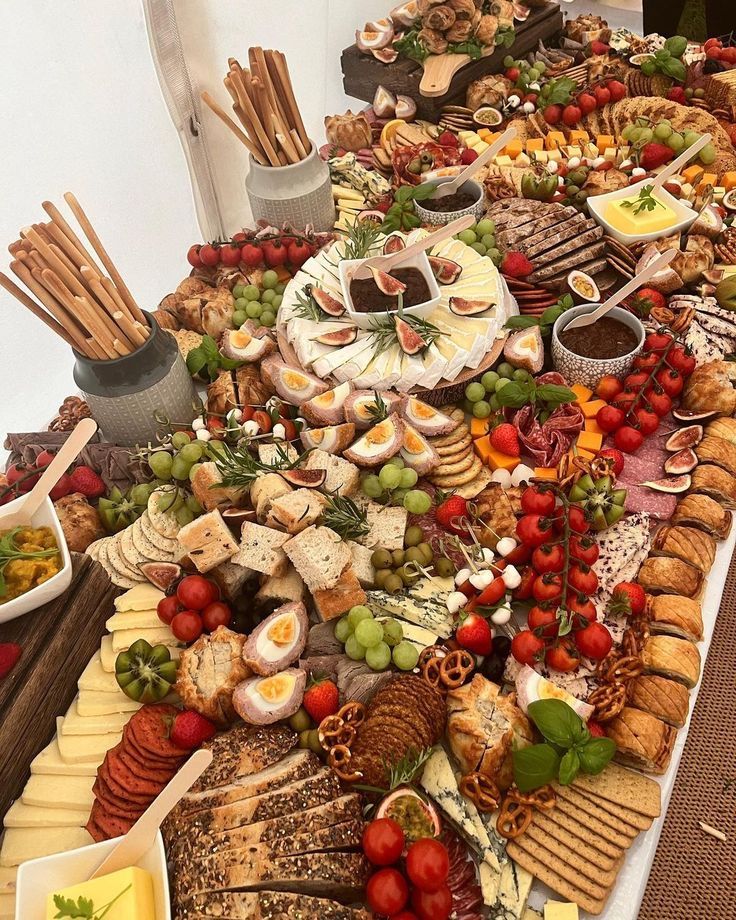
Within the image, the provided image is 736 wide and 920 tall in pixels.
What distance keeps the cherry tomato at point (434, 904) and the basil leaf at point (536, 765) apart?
35 centimetres

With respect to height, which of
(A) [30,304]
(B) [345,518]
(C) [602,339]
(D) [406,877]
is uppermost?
(A) [30,304]

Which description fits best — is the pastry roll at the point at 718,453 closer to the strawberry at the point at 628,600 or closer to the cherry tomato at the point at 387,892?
the strawberry at the point at 628,600

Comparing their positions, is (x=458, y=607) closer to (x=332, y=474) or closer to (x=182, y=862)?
(x=332, y=474)

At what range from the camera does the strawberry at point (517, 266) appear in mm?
3248

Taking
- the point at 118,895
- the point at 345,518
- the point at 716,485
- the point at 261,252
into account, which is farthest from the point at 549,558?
the point at 261,252

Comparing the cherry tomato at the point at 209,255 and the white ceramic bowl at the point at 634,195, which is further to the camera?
the cherry tomato at the point at 209,255

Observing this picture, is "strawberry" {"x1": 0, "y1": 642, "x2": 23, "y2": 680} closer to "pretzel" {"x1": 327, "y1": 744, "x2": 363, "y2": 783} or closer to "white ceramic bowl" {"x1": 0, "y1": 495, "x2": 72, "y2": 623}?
"white ceramic bowl" {"x1": 0, "y1": 495, "x2": 72, "y2": 623}

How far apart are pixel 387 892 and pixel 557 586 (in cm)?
99

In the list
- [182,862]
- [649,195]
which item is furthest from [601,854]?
[649,195]

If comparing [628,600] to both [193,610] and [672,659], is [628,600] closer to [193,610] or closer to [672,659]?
[672,659]

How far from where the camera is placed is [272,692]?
6.82 feet

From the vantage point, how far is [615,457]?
2660 millimetres

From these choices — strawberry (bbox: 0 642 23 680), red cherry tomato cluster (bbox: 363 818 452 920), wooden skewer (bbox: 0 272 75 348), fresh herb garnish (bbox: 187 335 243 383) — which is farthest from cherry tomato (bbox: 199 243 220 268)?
red cherry tomato cluster (bbox: 363 818 452 920)

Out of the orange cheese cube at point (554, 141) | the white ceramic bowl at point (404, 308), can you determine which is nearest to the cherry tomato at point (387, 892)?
the white ceramic bowl at point (404, 308)
